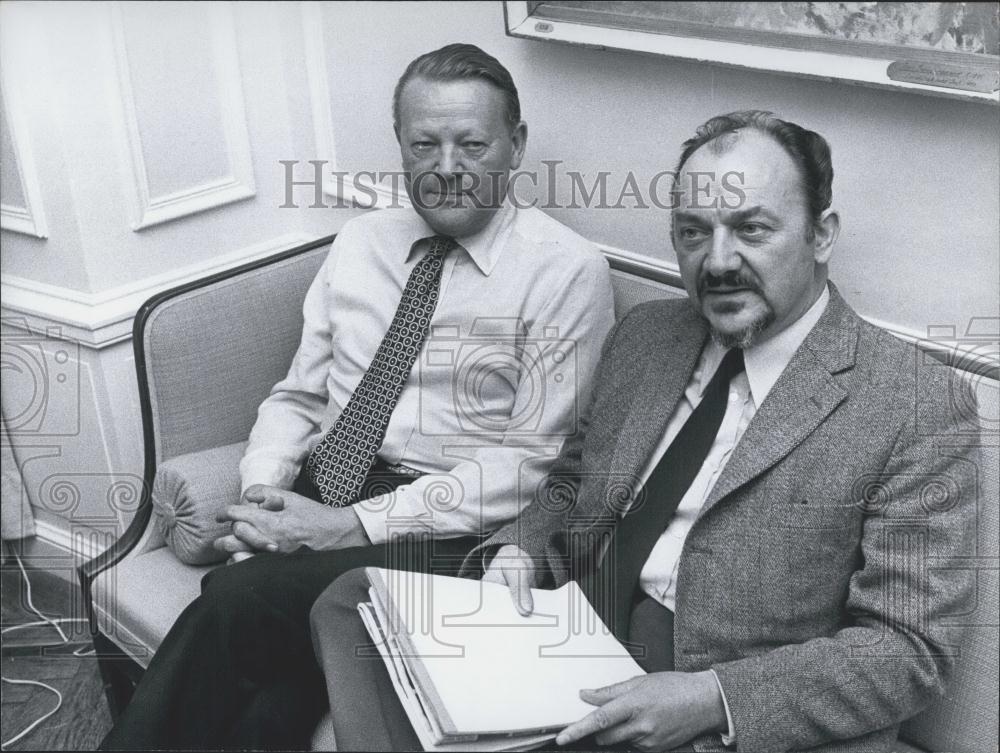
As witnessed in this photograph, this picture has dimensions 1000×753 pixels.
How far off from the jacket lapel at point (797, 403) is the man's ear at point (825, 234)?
0.09 meters

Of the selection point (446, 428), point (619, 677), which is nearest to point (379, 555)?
point (446, 428)

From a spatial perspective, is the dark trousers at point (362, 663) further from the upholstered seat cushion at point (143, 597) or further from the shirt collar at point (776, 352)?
the upholstered seat cushion at point (143, 597)

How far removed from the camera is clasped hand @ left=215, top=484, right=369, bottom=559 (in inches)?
77.0

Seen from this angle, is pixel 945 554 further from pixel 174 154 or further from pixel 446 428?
pixel 174 154

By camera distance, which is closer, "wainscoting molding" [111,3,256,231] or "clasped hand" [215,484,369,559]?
"clasped hand" [215,484,369,559]

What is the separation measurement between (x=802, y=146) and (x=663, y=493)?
532 millimetres

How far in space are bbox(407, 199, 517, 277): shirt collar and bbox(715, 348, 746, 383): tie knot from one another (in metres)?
0.56

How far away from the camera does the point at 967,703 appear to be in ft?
5.11

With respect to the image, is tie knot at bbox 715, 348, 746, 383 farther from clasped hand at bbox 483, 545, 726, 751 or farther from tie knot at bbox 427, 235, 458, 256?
tie knot at bbox 427, 235, 458, 256

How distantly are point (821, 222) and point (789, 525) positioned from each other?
428 mm

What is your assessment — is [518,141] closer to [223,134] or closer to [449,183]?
[449,183]

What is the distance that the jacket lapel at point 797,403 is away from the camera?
151cm

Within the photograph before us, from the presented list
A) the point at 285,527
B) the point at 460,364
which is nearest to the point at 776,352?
the point at 460,364

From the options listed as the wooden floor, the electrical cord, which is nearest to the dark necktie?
the wooden floor
